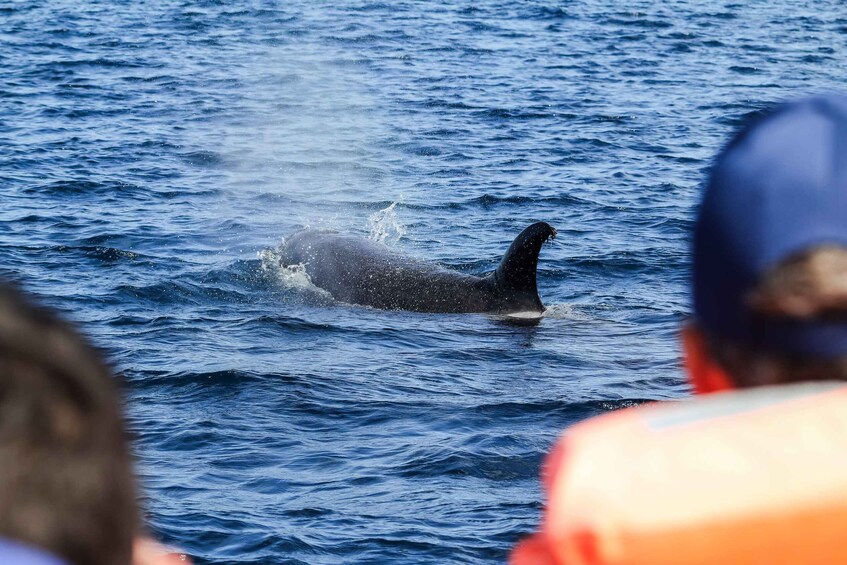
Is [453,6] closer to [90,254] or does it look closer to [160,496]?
[90,254]

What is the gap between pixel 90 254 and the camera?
16828 mm

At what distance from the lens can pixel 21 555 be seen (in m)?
1.37

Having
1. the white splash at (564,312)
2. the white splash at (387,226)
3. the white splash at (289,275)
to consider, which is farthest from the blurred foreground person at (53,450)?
the white splash at (387,226)

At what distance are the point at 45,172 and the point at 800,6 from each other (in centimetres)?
2694

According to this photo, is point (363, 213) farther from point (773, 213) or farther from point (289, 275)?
point (773, 213)

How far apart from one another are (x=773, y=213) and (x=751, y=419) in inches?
11.3

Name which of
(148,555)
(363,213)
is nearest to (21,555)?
(148,555)

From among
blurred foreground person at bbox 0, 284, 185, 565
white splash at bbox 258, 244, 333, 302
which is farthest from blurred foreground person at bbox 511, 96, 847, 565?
white splash at bbox 258, 244, 333, 302

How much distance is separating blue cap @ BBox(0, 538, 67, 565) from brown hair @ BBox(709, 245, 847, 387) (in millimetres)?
989

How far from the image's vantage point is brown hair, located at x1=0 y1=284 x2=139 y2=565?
4.56ft

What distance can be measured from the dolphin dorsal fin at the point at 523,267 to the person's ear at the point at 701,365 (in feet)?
36.9

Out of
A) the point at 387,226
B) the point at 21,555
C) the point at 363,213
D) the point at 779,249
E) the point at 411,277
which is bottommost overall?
the point at 363,213

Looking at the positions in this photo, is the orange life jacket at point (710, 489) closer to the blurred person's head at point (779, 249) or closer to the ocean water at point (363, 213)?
the blurred person's head at point (779, 249)

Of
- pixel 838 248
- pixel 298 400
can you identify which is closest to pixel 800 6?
pixel 298 400
